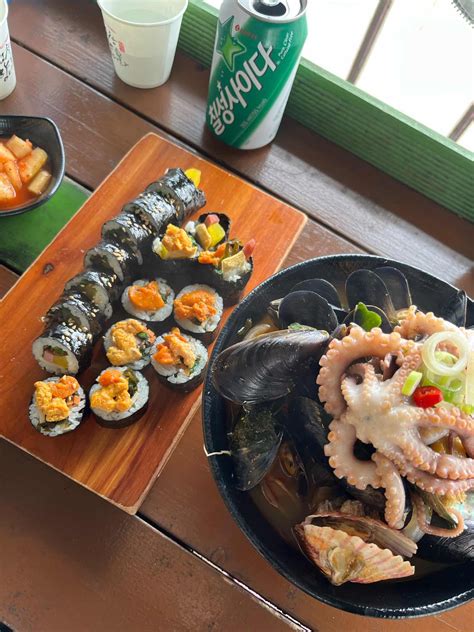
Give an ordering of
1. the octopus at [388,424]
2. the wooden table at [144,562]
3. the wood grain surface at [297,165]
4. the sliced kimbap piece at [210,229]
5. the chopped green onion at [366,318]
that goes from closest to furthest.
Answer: the octopus at [388,424] → the chopped green onion at [366,318] → the wooden table at [144,562] → the sliced kimbap piece at [210,229] → the wood grain surface at [297,165]

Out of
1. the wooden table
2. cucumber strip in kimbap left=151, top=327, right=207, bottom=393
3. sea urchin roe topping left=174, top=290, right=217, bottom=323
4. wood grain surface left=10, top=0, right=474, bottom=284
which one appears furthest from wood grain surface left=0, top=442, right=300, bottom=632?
wood grain surface left=10, top=0, right=474, bottom=284

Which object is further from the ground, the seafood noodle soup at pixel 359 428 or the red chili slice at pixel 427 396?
the red chili slice at pixel 427 396

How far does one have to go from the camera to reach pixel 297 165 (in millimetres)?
1208

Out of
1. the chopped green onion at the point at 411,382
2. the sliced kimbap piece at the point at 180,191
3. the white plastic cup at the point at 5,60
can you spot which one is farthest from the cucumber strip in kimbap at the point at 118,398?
the white plastic cup at the point at 5,60

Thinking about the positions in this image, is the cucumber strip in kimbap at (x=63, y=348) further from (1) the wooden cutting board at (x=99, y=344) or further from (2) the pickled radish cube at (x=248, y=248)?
(2) the pickled radish cube at (x=248, y=248)

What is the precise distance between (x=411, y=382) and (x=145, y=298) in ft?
1.69

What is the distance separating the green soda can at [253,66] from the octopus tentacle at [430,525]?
765 millimetres

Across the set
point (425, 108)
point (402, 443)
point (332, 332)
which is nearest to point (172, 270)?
point (332, 332)

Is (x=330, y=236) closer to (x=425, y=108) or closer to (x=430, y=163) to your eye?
(x=430, y=163)

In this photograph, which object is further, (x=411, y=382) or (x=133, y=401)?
(x=133, y=401)

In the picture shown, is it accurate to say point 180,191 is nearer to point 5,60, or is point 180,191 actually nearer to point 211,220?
point 211,220

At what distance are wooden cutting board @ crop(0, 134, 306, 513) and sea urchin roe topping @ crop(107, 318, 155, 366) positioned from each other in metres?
0.05

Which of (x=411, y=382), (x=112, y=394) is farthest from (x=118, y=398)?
(x=411, y=382)

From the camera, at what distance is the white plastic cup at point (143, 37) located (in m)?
1.06
